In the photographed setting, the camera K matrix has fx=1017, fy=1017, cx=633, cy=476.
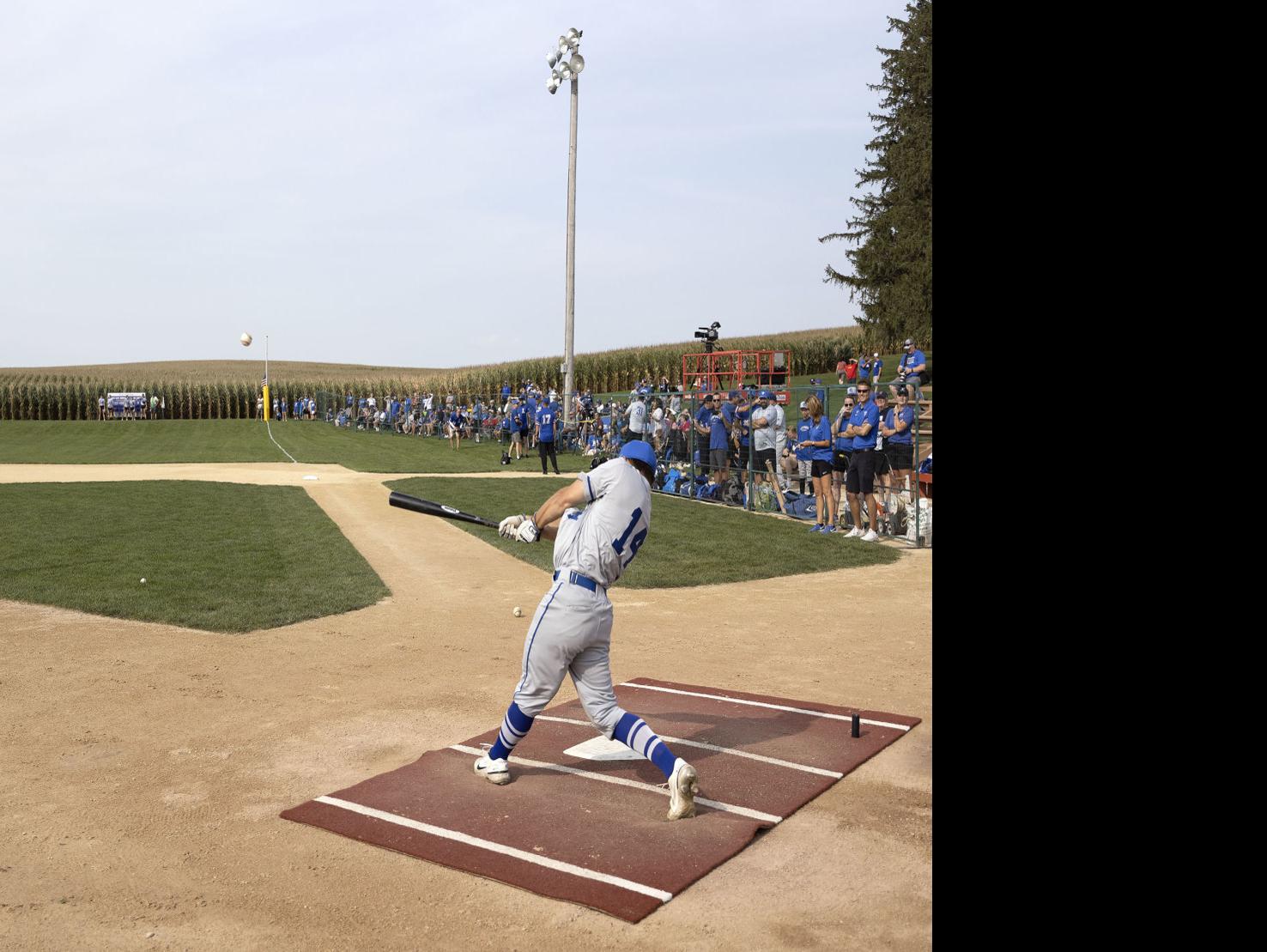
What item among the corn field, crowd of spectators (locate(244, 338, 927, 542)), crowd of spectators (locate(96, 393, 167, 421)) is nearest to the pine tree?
the corn field

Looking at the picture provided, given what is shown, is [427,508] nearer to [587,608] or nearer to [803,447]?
[587,608]

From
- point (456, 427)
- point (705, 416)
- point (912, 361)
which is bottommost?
point (456, 427)

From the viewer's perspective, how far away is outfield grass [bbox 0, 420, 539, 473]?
33719 millimetres

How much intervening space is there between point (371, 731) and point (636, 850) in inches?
102

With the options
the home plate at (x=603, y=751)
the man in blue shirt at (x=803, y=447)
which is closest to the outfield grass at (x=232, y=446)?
the man in blue shirt at (x=803, y=447)

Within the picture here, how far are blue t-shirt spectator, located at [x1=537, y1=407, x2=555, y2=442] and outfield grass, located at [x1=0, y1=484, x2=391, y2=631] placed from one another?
276 inches

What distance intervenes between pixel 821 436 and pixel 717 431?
15.2ft

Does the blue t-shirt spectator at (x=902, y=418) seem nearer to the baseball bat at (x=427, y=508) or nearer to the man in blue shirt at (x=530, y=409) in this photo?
the baseball bat at (x=427, y=508)

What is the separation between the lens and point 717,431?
20906 millimetres

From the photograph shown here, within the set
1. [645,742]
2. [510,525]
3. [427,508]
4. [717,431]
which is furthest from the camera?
[717,431]

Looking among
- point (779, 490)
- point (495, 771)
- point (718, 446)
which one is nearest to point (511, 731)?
point (495, 771)

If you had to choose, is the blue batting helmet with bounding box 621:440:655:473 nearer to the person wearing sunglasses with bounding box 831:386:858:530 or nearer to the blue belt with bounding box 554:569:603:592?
the blue belt with bounding box 554:569:603:592
